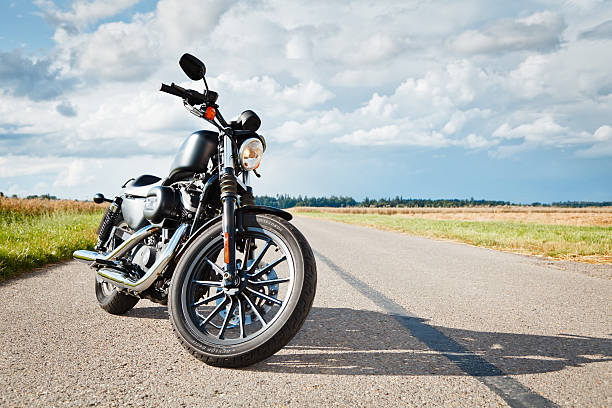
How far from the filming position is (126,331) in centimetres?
352

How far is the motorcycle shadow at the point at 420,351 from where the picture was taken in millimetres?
2725

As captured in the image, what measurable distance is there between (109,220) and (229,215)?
2.20m

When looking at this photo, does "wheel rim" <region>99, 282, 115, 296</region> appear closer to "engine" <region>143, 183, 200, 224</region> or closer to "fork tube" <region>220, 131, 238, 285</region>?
"engine" <region>143, 183, 200, 224</region>

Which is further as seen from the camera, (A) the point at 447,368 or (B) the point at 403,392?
(A) the point at 447,368

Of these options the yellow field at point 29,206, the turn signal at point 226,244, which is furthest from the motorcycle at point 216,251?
the yellow field at point 29,206

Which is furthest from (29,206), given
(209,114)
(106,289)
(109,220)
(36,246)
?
(209,114)

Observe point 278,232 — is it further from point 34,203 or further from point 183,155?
point 34,203

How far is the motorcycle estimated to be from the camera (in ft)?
8.70

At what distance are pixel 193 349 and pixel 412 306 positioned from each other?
98.5 inches

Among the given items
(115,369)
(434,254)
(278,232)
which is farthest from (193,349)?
(434,254)

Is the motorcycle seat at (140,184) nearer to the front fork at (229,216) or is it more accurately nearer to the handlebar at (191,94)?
the handlebar at (191,94)

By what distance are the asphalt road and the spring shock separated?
0.68 metres

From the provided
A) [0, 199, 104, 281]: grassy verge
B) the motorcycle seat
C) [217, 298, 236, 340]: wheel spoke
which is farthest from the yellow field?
[217, 298, 236, 340]: wheel spoke

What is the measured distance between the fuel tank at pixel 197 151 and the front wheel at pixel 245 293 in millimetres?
620
